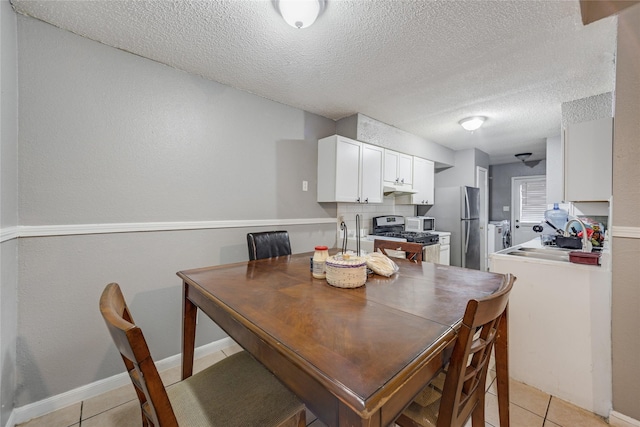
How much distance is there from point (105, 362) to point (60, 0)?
2262mm

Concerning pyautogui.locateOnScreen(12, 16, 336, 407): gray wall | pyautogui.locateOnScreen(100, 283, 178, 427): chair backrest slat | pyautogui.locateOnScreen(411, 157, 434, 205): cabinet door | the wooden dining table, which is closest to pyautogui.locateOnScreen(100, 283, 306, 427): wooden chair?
pyautogui.locateOnScreen(100, 283, 178, 427): chair backrest slat

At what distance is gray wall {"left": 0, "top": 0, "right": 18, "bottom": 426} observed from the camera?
1.41 meters

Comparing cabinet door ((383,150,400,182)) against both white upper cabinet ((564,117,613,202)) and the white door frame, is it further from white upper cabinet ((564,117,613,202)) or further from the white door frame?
the white door frame

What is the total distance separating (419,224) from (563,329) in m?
2.42

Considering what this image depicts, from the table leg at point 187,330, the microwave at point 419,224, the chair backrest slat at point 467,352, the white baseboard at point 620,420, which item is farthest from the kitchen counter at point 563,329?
the table leg at point 187,330

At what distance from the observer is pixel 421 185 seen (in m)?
4.20

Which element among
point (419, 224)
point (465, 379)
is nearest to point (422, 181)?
point (419, 224)

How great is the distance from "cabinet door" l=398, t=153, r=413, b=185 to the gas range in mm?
571

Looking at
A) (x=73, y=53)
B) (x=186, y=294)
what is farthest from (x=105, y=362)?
(x=73, y=53)

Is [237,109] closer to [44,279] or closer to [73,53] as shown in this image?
[73,53]

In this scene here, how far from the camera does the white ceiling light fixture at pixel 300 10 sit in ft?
4.70

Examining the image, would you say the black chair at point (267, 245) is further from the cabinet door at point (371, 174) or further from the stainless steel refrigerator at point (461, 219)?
the stainless steel refrigerator at point (461, 219)

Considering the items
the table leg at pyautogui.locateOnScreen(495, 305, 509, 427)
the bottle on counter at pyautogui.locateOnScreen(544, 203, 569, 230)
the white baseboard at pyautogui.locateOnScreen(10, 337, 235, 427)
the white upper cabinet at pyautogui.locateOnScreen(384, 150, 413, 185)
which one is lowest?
the white baseboard at pyautogui.locateOnScreen(10, 337, 235, 427)

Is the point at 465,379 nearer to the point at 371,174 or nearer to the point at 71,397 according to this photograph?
the point at 71,397
